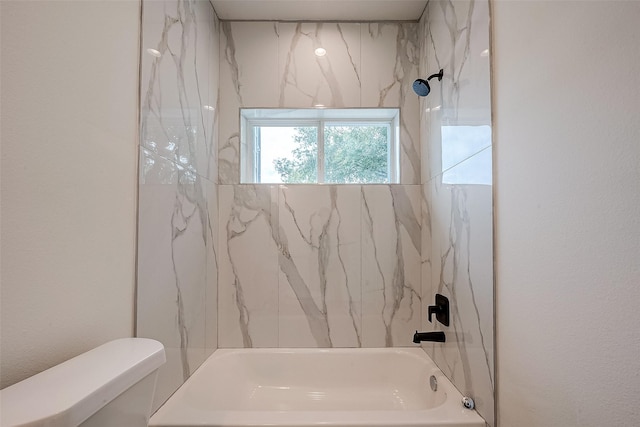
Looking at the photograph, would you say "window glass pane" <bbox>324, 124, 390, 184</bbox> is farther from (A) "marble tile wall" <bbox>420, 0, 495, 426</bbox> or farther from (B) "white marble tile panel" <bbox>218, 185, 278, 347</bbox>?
(B) "white marble tile panel" <bbox>218, 185, 278, 347</bbox>

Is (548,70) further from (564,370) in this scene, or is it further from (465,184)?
(564,370)

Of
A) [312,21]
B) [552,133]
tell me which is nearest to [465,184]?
[552,133]

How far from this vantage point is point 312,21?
202 centimetres

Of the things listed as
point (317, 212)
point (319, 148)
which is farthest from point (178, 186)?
point (319, 148)

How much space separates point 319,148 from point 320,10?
0.87m

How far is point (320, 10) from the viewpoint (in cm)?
192

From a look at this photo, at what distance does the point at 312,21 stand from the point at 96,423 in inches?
88.8

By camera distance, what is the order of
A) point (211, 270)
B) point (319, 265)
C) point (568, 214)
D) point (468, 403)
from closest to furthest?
1. point (568, 214)
2. point (468, 403)
3. point (211, 270)
4. point (319, 265)

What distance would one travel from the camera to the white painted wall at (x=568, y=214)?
0.59m

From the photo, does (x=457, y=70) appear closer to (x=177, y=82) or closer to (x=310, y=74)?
(x=310, y=74)

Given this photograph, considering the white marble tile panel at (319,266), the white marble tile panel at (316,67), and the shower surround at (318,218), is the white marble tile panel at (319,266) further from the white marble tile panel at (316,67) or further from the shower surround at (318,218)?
the white marble tile panel at (316,67)

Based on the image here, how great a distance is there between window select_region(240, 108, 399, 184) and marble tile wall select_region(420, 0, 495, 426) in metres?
0.39

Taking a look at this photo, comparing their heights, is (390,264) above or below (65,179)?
below

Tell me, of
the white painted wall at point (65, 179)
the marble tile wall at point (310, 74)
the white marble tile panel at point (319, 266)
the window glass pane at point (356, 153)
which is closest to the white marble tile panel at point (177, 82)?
the white painted wall at point (65, 179)
